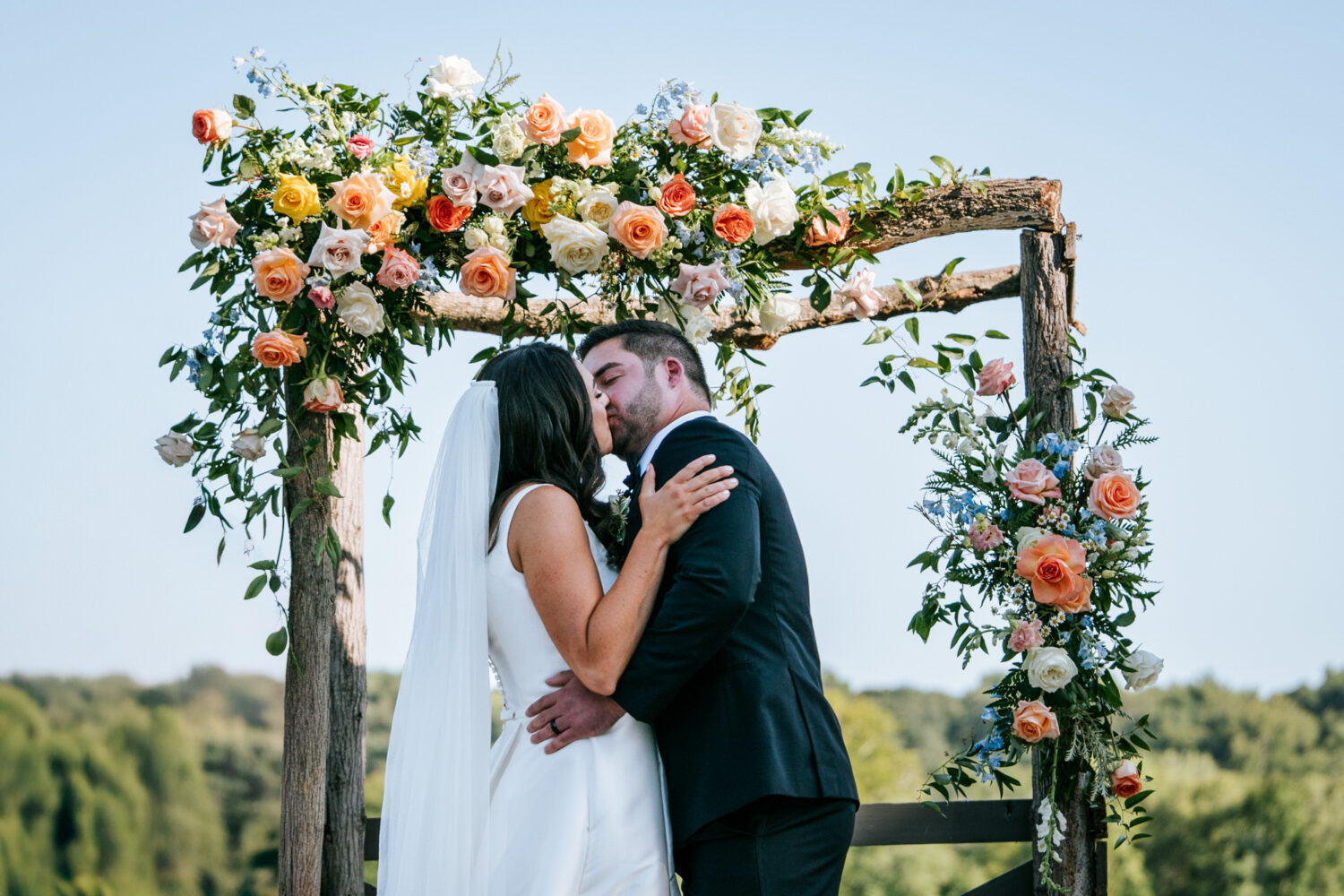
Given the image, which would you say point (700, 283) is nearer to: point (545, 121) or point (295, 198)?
point (545, 121)

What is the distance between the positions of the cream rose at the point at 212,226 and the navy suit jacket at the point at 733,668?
1487 millimetres

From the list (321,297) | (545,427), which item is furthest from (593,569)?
(321,297)

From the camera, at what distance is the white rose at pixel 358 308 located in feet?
10.2

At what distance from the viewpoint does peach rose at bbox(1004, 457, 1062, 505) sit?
11.9 ft

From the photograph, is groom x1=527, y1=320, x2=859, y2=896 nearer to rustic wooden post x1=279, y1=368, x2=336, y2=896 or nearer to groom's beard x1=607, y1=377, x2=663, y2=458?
groom's beard x1=607, y1=377, x2=663, y2=458

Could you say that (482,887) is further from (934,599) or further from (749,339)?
(749,339)

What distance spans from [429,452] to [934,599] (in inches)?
70.4

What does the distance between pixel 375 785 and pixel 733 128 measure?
339 inches

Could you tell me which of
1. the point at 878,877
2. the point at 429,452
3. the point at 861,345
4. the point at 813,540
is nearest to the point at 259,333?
the point at 429,452

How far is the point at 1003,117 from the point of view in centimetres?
668

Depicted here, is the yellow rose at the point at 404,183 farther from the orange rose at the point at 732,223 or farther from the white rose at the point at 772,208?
the white rose at the point at 772,208

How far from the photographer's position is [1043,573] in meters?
3.50

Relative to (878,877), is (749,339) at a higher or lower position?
higher

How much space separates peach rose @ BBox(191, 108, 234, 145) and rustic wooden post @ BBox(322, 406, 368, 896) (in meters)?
1.06
